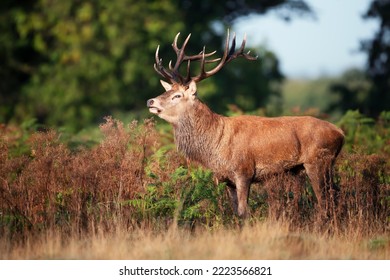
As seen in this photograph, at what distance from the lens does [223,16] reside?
3083 cm

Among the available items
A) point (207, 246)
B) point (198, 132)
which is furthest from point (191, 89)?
point (207, 246)

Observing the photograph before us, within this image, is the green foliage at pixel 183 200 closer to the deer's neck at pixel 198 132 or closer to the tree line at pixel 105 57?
the deer's neck at pixel 198 132

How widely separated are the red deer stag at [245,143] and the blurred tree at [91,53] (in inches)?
652

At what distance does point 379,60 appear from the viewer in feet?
92.4

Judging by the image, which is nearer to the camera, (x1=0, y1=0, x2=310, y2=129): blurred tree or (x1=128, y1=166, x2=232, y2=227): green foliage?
(x1=128, y1=166, x2=232, y2=227): green foliage

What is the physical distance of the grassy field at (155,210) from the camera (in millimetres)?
9289

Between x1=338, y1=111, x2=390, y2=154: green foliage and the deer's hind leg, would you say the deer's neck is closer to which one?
the deer's hind leg

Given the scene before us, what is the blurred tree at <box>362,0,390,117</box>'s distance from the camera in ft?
88.5

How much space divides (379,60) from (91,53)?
1020 cm

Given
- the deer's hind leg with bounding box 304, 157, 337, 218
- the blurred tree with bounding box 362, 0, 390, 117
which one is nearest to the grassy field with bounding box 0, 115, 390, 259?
the deer's hind leg with bounding box 304, 157, 337, 218

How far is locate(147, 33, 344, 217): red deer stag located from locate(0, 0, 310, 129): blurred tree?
16556mm

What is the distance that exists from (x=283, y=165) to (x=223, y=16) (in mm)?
20355
